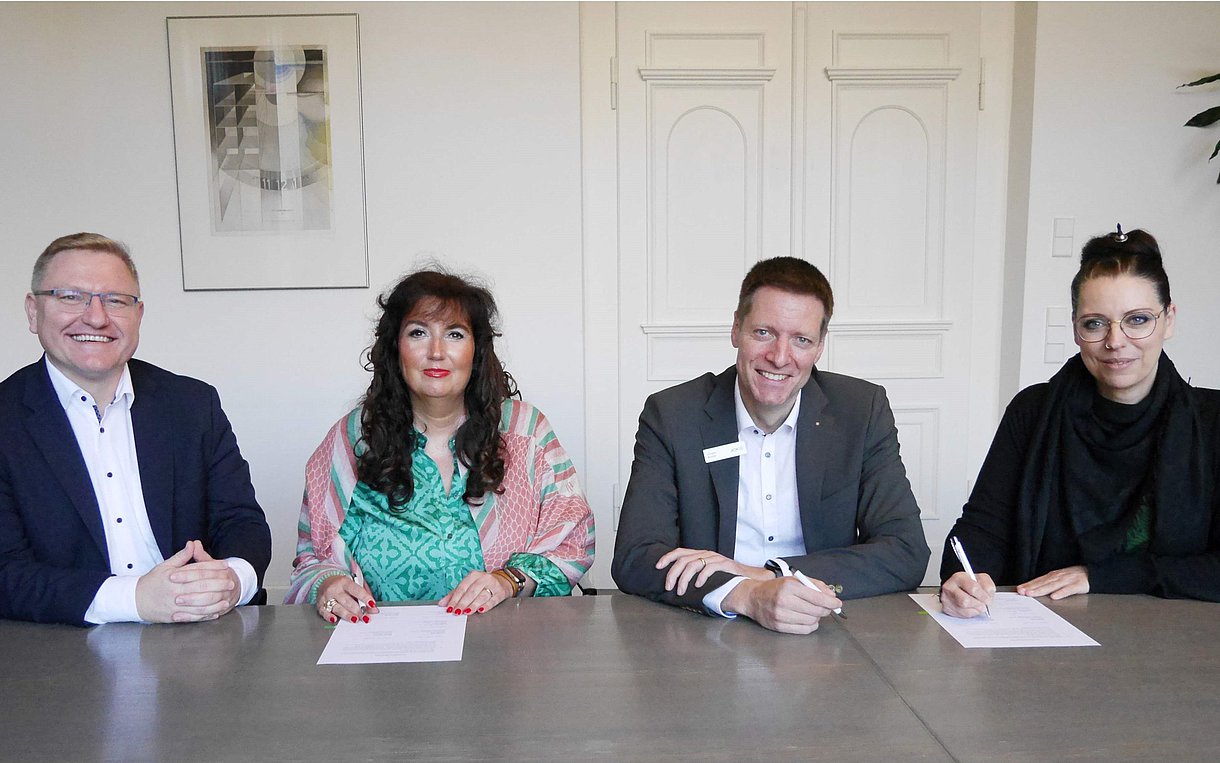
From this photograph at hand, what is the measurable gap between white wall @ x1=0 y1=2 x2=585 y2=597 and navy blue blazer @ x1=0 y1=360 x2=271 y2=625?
167 cm

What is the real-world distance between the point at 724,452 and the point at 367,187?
7.75ft

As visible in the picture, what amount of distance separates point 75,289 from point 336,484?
2.50ft

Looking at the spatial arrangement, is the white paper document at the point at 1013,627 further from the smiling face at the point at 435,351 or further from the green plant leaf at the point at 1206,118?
the green plant leaf at the point at 1206,118

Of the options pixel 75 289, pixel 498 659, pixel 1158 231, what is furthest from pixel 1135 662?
pixel 1158 231

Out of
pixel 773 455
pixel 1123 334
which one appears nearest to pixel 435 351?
pixel 773 455

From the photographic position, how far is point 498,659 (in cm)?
148

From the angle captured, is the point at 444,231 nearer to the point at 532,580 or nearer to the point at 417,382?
the point at 417,382

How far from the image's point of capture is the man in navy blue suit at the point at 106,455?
6.39 ft

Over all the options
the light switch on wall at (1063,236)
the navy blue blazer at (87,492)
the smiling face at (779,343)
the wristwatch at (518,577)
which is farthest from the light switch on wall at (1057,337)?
the navy blue blazer at (87,492)

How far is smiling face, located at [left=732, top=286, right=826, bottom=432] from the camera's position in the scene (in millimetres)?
2125

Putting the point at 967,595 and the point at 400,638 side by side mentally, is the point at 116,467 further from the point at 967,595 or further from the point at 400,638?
the point at 967,595

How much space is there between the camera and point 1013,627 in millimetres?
1616

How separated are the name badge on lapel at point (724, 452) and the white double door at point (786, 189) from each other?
186cm

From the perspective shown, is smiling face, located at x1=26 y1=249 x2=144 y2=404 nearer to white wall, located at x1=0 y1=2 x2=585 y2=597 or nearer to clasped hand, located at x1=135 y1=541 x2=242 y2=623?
clasped hand, located at x1=135 y1=541 x2=242 y2=623
